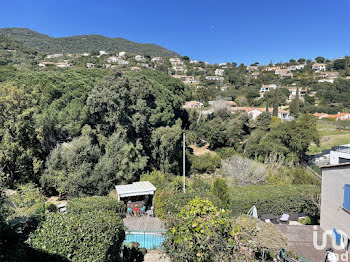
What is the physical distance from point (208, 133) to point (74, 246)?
89.8 ft

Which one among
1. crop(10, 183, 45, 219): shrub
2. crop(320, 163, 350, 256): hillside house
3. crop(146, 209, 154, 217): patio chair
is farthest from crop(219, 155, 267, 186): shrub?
crop(10, 183, 45, 219): shrub

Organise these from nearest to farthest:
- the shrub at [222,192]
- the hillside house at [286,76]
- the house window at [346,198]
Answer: the house window at [346,198] → the shrub at [222,192] → the hillside house at [286,76]

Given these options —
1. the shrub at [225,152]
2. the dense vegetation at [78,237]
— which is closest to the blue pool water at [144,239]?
the dense vegetation at [78,237]

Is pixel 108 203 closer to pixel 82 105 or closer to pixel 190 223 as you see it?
pixel 190 223

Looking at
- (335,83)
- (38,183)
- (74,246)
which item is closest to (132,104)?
(38,183)

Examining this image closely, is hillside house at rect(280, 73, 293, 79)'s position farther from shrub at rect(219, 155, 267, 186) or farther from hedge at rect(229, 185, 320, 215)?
hedge at rect(229, 185, 320, 215)

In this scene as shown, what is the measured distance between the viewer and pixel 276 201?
13.1 metres

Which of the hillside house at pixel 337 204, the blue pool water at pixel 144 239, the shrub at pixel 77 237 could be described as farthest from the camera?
the blue pool water at pixel 144 239

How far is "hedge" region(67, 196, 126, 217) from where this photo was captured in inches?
425

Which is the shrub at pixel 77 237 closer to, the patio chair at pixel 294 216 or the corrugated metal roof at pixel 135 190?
the corrugated metal roof at pixel 135 190

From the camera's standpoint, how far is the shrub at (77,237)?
5.16 metres

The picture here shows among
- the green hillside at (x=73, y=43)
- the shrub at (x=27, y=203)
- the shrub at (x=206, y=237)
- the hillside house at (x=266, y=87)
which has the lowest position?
the shrub at (x=27, y=203)

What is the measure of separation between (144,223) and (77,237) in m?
6.62

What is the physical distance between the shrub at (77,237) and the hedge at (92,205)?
519 centimetres
